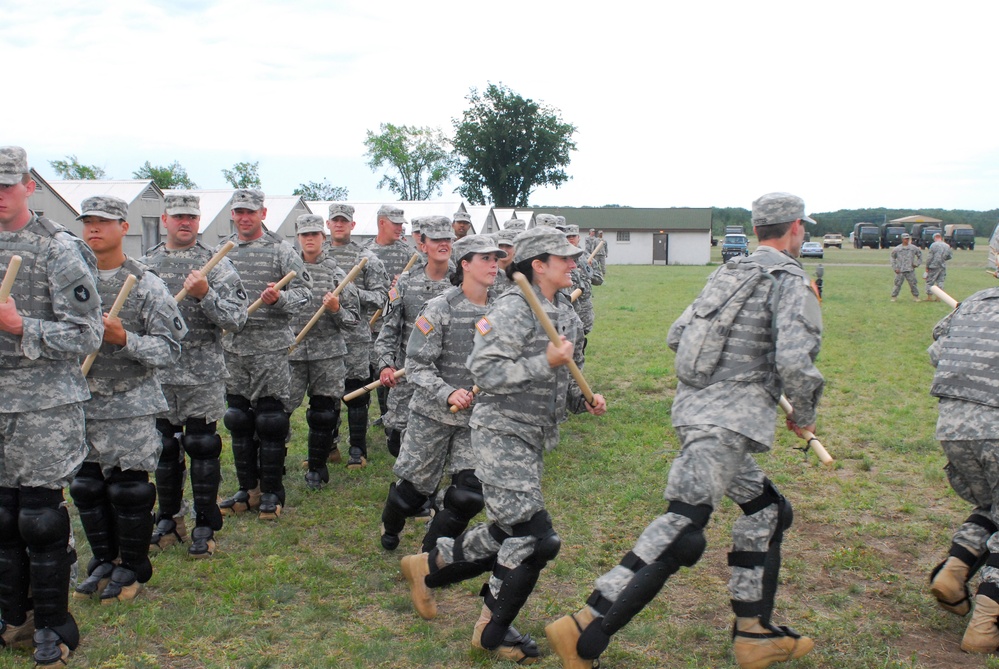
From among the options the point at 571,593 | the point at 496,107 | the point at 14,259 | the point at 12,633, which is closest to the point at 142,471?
the point at 12,633

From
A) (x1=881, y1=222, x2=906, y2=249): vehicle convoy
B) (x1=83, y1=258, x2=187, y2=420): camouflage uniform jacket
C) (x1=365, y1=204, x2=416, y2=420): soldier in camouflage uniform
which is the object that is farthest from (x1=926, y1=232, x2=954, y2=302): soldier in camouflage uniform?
(x1=881, y1=222, x2=906, y2=249): vehicle convoy

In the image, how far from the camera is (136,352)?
462cm

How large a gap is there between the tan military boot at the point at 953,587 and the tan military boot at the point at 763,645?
3.49 ft

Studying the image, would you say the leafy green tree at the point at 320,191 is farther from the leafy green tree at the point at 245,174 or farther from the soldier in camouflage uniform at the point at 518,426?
the soldier in camouflage uniform at the point at 518,426

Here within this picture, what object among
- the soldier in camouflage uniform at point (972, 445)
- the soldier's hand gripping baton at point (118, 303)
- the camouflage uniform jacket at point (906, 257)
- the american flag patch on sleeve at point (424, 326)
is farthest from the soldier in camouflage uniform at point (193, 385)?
the camouflage uniform jacket at point (906, 257)

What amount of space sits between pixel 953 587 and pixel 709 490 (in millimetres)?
1833

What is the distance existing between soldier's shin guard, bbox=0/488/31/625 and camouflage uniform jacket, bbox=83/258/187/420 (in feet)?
2.15

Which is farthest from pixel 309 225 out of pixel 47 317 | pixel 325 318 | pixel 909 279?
pixel 909 279

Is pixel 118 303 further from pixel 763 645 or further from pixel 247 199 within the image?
pixel 763 645

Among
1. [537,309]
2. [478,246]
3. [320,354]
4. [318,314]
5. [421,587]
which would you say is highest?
[478,246]

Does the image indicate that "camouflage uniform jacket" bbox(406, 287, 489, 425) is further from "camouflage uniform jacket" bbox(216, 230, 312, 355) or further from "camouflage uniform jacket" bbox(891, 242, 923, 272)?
"camouflage uniform jacket" bbox(891, 242, 923, 272)

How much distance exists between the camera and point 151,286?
4.89 metres

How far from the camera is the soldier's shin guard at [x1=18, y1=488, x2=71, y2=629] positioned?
13.4ft

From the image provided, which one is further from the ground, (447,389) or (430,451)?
(447,389)
